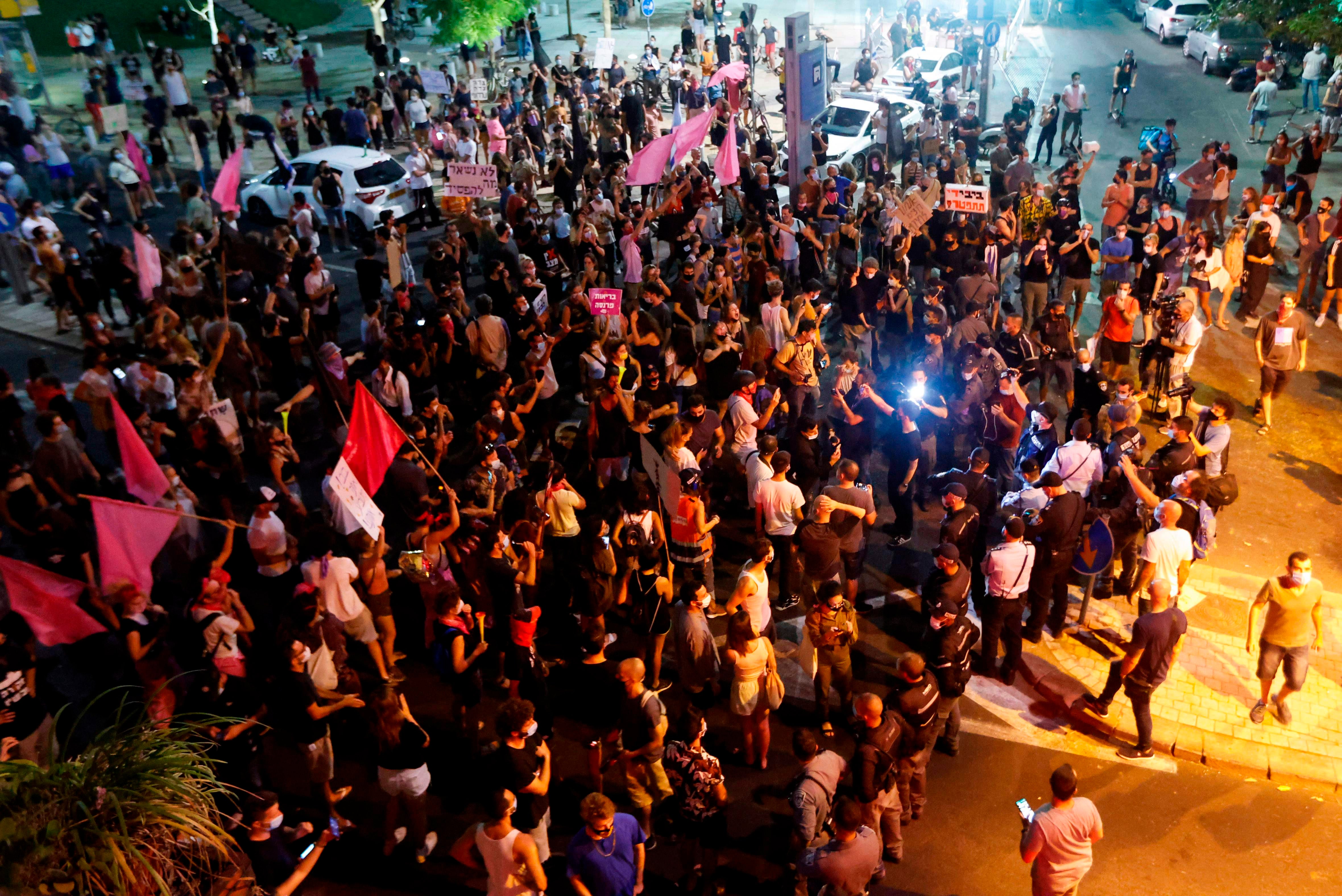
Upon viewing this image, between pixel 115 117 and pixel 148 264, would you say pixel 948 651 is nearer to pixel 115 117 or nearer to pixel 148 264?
pixel 148 264

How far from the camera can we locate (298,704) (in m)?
6.75

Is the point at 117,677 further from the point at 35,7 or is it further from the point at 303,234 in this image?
the point at 35,7

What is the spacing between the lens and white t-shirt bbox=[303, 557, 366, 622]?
7.76 m

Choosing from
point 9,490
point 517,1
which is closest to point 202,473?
point 9,490

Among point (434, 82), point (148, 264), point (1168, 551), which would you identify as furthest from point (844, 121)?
point (1168, 551)

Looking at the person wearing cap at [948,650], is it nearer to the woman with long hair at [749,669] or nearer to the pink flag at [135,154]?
the woman with long hair at [749,669]

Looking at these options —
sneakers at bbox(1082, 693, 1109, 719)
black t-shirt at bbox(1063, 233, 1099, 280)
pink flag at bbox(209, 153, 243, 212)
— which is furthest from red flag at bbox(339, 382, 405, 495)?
black t-shirt at bbox(1063, 233, 1099, 280)

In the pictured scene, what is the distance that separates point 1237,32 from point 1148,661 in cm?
3140

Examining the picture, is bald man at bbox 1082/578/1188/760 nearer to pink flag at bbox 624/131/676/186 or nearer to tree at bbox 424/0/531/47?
pink flag at bbox 624/131/676/186

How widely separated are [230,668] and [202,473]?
3164 millimetres

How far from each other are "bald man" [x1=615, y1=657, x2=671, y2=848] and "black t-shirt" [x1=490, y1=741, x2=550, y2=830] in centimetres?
60

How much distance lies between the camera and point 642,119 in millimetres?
24375

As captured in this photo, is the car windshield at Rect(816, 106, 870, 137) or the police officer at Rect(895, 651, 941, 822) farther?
the car windshield at Rect(816, 106, 870, 137)

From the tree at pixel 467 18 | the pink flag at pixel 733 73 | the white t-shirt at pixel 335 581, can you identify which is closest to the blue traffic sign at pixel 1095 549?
the white t-shirt at pixel 335 581
